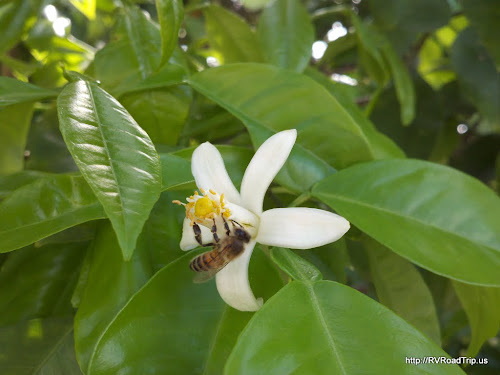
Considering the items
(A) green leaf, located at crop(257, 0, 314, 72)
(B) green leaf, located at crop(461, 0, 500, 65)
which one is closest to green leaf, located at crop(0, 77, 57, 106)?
(A) green leaf, located at crop(257, 0, 314, 72)

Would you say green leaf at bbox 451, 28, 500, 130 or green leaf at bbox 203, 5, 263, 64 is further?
green leaf at bbox 451, 28, 500, 130

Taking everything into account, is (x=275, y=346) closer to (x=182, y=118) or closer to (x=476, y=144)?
(x=182, y=118)

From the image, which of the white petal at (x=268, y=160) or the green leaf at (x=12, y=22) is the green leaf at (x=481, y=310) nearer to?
the white petal at (x=268, y=160)

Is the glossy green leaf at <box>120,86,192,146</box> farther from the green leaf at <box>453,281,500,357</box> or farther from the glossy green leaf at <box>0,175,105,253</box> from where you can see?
the green leaf at <box>453,281,500,357</box>

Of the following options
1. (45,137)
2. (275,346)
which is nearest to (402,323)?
(275,346)

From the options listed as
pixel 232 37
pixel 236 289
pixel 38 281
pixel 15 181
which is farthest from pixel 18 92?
pixel 232 37

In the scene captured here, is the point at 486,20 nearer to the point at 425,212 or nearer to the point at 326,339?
the point at 425,212

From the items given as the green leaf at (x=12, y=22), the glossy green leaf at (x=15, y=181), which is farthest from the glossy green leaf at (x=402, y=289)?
the green leaf at (x=12, y=22)
